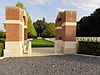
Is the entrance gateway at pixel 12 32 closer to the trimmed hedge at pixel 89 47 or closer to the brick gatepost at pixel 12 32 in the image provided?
the brick gatepost at pixel 12 32

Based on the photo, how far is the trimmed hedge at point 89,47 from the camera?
10739mm

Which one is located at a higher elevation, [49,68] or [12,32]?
[12,32]

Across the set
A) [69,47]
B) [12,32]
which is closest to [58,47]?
[69,47]

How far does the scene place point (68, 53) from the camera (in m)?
12.0

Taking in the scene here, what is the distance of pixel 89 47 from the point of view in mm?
11195

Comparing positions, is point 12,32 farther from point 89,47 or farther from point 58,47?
point 89,47

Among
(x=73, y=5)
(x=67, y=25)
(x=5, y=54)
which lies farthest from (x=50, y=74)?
(x=73, y=5)

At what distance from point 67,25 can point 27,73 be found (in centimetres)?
730

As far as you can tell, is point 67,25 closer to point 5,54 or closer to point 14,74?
point 5,54

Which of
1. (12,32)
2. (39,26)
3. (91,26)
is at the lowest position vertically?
(12,32)

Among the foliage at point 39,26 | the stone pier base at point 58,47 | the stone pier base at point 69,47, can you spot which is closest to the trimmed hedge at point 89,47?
the stone pier base at point 69,47

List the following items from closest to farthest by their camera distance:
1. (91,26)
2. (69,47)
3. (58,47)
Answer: (69,47), (58,47), (91,26)

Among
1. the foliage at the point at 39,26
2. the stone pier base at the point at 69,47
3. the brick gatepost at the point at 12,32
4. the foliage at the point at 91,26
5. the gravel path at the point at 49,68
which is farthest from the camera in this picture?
the foliage at the point at 39,26

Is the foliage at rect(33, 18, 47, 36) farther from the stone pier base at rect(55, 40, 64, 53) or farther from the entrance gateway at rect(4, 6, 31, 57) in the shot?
the entrance gateway at rect(4, 6, 31, 57)
